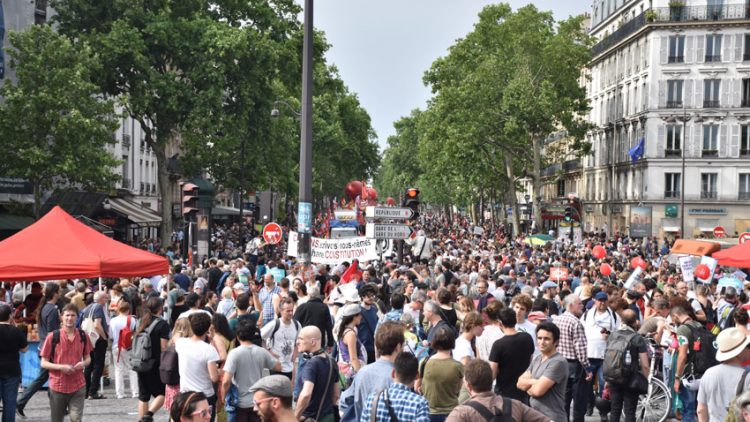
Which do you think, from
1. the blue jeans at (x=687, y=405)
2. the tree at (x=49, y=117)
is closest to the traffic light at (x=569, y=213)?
the tree at (x=49, y=117)

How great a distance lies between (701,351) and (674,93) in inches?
2061

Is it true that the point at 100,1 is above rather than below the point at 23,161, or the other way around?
above

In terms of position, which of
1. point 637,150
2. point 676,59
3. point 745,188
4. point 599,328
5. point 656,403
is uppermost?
point 676,59

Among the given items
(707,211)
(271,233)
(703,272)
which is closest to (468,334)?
(703,272)

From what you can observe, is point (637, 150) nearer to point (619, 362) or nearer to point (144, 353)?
point (619, 362)

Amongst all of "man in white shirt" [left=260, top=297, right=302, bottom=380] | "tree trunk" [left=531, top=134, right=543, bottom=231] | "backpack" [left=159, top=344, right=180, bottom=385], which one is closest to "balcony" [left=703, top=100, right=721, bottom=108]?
"tree trunk" [left=531, top=134, right=543, bottom=231]

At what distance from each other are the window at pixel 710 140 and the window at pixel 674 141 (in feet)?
4.81

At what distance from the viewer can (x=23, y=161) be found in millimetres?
30016

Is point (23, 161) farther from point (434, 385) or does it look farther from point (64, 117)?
point (434, 385)

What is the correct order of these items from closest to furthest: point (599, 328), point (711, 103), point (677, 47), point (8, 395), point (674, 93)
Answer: point (8, 395), point (599, 328), point (711, 103), point (677, 47), point (674, 93)

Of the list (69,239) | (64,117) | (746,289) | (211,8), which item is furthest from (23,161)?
(746,289)

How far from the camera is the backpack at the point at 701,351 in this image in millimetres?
10539

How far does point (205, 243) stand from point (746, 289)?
13.3 m

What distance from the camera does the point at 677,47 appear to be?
196 ft
